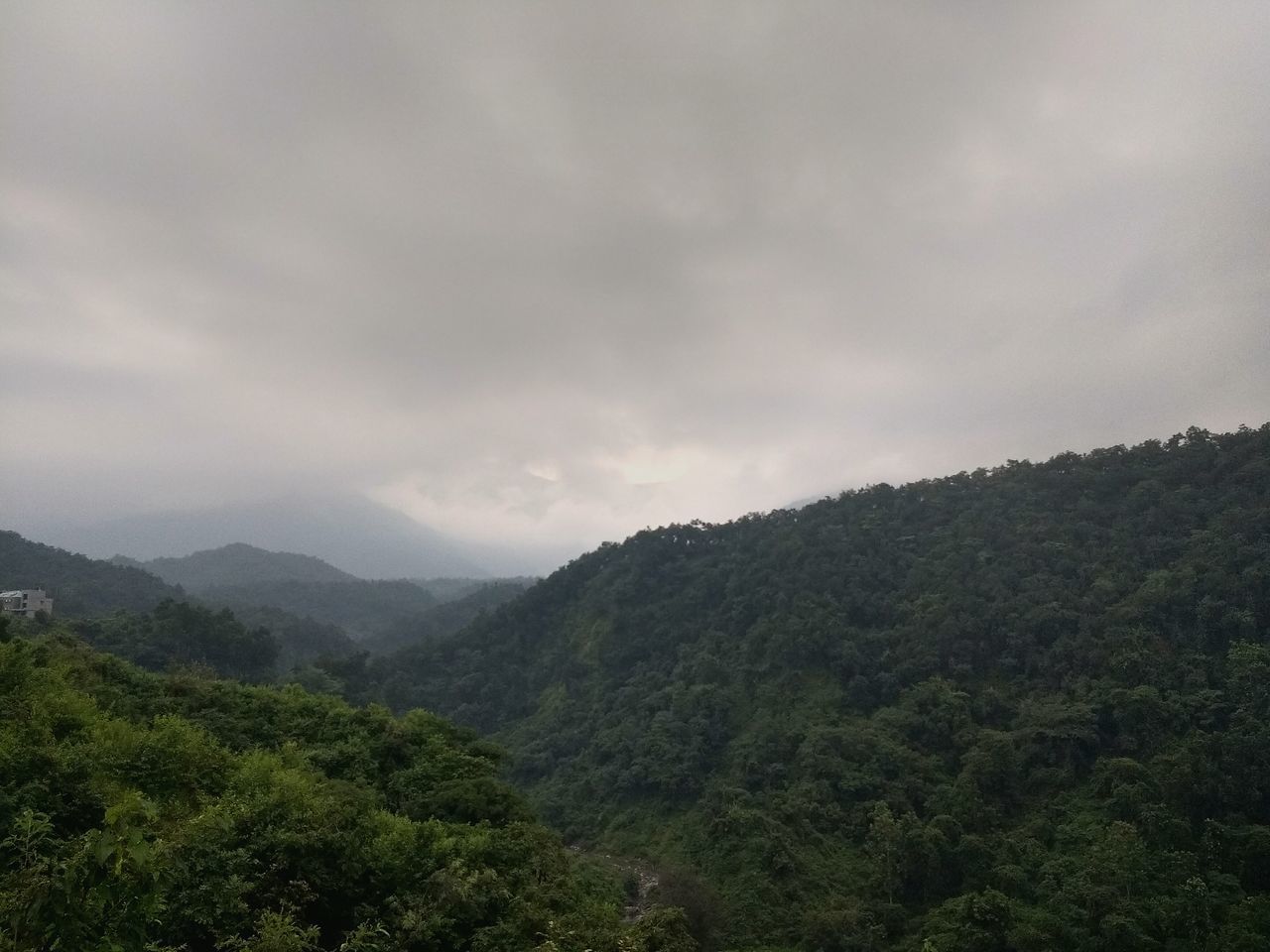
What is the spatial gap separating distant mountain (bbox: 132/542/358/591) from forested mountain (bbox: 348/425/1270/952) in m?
111

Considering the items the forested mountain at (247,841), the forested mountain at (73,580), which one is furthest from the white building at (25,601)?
the forested mountain at (247,841)

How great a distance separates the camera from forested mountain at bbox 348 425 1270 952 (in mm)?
24453

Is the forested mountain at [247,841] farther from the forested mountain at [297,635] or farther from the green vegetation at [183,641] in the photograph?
the forested mountain at [297,635]

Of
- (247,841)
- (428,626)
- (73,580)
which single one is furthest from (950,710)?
(73,580)

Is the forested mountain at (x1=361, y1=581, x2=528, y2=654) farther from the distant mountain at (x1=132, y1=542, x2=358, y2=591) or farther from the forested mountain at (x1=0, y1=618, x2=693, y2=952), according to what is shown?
the forested mountain at (x1=0, y1=618, x2=693, y2=952)

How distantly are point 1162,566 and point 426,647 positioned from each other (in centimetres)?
5763

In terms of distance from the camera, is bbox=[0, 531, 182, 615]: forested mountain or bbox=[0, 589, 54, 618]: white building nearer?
bbox=[0, 589, 54, 618]: white building

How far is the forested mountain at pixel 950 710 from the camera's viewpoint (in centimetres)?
2445

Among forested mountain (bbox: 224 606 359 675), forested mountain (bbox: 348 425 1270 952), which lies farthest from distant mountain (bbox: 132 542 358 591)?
forested mountain (bbox: 348 425 1270 952)

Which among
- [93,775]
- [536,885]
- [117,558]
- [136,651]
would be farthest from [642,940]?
[117,558]

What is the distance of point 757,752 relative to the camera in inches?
1508

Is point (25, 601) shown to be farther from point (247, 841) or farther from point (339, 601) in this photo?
point (339, 601)

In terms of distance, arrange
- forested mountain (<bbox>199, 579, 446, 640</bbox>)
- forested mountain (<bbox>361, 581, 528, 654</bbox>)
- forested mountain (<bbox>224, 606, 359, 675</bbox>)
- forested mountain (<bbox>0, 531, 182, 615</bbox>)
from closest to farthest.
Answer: forested mountain (<bbox>0, 531, 182, 615</bbox>) < forested mountain (<bbox>224, 606, 359, 675</bbox>) < forested mountain (<bbox>361, 581, 528, 654</bbox>) < forested mountain (<bbox>199, 579, 446, 640</bbox>)

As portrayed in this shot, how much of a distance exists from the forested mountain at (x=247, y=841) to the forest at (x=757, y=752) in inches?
2.4
